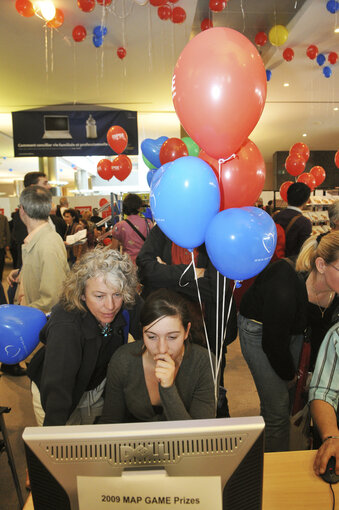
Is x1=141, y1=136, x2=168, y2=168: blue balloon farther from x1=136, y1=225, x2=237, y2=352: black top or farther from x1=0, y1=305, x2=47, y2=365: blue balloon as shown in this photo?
x1=0, y1=305, x2=47, y2=365: blue balloon

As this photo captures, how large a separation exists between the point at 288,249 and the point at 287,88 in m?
4.34

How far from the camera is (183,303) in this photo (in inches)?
61.7

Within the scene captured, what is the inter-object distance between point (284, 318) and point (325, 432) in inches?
19.6

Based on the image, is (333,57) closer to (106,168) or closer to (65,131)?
(106,168)

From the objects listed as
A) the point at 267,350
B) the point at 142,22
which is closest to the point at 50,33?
the point at 142,22

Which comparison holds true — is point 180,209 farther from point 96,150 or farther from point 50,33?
point 96,150

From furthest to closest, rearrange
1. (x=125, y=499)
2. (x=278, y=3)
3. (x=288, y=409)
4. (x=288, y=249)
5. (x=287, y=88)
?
(x=287, y=88), (x=278, y=3), (x=288, y=249), (x=288, y=409), (x=125, y=499)

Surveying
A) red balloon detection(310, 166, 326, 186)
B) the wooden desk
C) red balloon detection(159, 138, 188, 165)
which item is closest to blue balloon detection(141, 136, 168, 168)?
red balloon detection(159, 138, 188, 165)

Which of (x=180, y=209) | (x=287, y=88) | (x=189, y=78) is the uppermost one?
(x=287, y=88)

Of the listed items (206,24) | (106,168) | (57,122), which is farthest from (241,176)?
(57,122)

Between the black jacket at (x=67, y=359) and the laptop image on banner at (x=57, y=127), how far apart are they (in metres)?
5.79

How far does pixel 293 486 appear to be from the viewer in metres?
1.06

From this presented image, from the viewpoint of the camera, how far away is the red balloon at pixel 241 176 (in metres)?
1.55

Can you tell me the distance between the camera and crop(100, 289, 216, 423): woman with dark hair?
1452 mm
